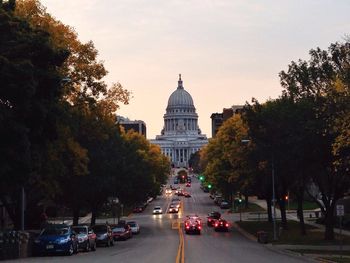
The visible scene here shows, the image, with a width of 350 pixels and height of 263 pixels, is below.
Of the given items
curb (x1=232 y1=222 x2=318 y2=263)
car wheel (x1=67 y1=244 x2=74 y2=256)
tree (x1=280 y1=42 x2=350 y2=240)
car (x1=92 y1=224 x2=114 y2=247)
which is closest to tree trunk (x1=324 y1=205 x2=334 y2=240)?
tree (x1=280 y1=42 x2=350 y2=240)

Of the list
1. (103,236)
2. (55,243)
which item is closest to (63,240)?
(55,243)

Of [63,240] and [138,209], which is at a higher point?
[138,209]

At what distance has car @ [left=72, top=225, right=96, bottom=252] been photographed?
3700 cm

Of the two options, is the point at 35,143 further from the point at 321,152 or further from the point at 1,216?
the point at 1,216

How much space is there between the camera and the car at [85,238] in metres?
37.0

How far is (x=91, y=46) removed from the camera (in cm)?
4328

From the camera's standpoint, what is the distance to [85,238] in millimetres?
37500

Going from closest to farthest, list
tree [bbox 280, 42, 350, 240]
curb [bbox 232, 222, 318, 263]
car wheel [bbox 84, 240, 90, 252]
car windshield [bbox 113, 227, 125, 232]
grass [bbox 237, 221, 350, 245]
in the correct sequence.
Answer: curb [bbox 232, 222, 318, 263] < car wheel [bbox 84, 240, 90, 252] < tree [bbox 280, 42, 350, 240] < grass [bbox 237, 221, 350, 245] < car windshield [bbox 113, 227, 125, 232]

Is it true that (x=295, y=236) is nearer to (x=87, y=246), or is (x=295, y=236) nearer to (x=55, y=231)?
(x=87, y=246)

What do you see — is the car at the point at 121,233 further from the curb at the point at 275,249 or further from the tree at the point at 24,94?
the tree at the point at 24,94

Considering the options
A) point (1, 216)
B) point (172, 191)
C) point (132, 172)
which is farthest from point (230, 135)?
point (172, 191)

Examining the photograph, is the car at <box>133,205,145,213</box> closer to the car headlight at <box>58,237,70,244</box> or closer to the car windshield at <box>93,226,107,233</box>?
the car windshield at <box>93,226,107,233</box>

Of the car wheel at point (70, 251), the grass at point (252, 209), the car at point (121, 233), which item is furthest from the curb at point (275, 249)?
the grass at point (252, 209)

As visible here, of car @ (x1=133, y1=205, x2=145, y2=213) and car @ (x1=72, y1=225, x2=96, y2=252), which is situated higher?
car @ (x1=133, y1=205, x2=145, y2=213)
